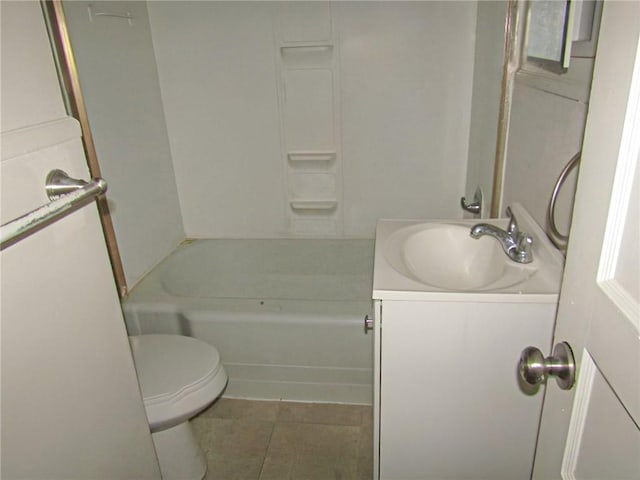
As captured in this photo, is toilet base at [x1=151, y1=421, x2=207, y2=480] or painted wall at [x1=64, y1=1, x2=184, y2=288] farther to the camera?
painted wall at [x1=64, y1=1, x2=184, y2=288]

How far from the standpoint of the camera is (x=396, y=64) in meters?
2.28

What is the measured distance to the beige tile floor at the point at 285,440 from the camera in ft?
5.37

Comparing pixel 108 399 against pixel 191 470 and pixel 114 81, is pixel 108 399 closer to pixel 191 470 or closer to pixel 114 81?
pixel 191 470

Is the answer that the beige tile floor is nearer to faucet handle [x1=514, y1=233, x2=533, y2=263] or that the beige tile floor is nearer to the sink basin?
the sink basin

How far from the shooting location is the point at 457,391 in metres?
1.16

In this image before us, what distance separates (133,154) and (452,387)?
1.79 m

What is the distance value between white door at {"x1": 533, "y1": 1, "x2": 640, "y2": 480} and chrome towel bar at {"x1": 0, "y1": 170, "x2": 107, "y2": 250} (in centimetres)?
75

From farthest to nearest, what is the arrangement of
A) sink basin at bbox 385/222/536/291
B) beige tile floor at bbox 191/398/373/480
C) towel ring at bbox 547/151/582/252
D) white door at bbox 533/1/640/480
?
beige tile floor at bbox 191/398/373/480
sink basin at bbox 385/222/536/291
towel ring at bbox 547/151/582/252
white door at bbox 533/1/640/480

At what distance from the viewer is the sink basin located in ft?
4.17

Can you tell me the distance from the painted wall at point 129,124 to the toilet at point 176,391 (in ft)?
2.11

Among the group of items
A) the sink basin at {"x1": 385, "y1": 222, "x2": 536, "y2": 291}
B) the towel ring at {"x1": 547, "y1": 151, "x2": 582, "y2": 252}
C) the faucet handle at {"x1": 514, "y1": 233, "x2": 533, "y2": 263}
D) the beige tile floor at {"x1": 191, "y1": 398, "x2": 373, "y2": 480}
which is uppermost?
the towel ring at {"x1": 547, "y1": 151, "x2": 582, "y2": 252}

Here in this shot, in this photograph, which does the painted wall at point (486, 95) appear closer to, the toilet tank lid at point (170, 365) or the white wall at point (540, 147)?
the white wall at point (540, 147)

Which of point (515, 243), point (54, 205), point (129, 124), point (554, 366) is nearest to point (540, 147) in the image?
point (515, 243)

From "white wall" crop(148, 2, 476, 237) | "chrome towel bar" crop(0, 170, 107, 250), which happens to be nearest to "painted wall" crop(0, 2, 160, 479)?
"chrome towel bar" crop(0, 170, 107, 250)
